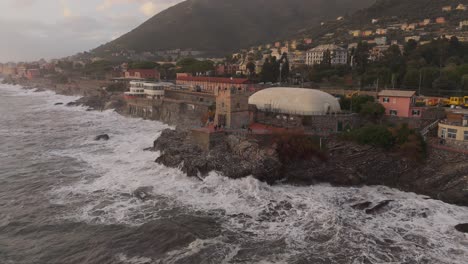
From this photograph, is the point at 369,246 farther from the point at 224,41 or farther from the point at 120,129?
the point at 224,41

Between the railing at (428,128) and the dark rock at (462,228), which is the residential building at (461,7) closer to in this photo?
the railing at (428,128)

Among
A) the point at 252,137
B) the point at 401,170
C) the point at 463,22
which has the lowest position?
the point at 401,170

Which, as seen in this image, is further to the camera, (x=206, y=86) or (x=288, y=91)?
(x=206, y=86)

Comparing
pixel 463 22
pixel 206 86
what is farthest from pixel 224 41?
pixel 206 86

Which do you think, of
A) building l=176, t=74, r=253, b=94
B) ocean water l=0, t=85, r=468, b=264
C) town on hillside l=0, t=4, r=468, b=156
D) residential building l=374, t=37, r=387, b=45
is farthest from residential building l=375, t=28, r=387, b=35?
ocean water l=0, t=85, r=468, b=264

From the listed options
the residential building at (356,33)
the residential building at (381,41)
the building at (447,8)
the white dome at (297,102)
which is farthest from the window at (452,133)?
the building at (447,8)

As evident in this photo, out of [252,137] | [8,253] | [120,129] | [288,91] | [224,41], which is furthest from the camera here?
[224,41]
